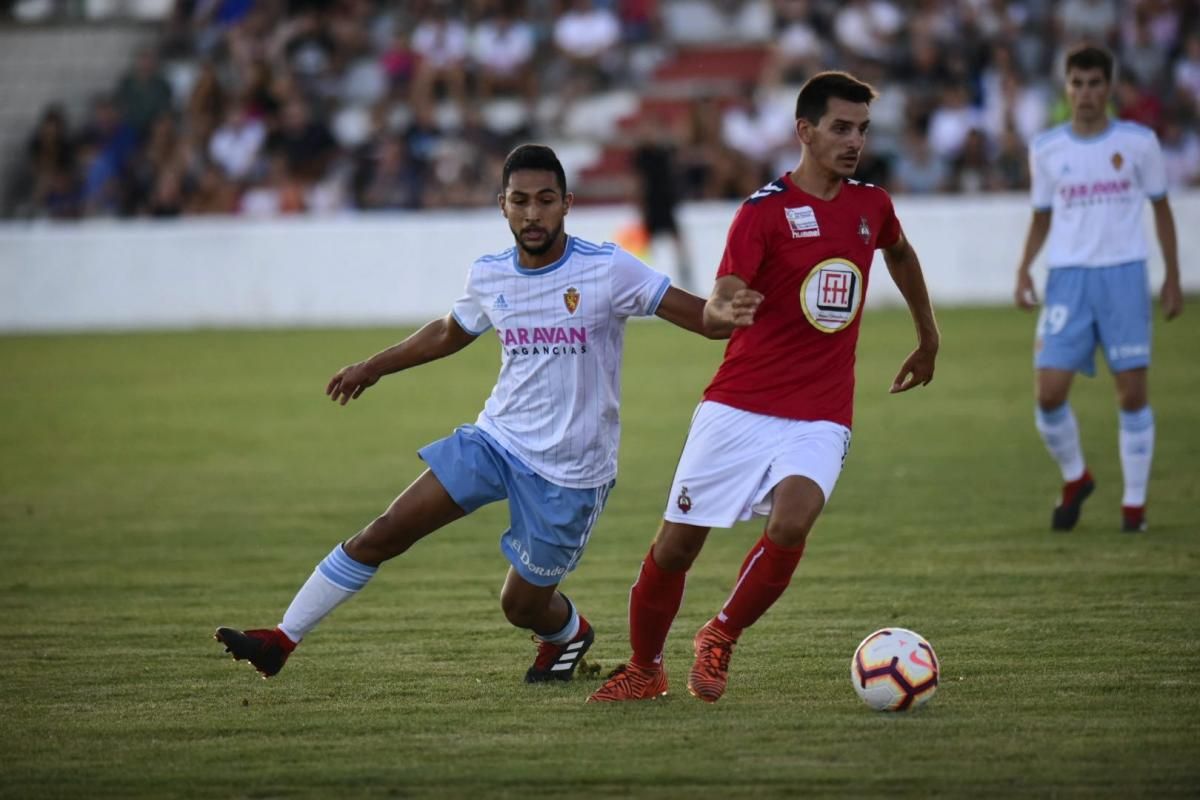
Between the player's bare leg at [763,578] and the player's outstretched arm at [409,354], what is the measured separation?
1339 mm

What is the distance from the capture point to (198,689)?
6.35 meters

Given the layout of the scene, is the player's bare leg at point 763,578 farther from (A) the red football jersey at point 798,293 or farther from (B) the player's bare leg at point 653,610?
(A) the red football jersey at point 798,293

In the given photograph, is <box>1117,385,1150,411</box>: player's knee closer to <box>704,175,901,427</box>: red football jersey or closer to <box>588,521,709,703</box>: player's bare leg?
<box>704,175,901,427</box>: red football jersey

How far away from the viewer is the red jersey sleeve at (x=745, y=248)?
586 cm

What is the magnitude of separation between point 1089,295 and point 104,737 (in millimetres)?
5759

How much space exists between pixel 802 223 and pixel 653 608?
145 cm

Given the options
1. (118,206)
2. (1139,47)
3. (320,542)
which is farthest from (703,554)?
(118,206)

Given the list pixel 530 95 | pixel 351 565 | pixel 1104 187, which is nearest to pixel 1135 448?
pixel 1104 187

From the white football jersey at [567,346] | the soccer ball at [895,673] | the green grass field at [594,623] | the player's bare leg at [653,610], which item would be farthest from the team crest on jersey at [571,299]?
the soccer ball at [895,673]

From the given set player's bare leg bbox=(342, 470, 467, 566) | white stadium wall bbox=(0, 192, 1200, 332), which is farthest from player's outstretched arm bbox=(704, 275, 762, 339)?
white stadium wall bbox=(0, 192, 1200, 332)

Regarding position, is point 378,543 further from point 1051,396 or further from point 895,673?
point 1051,396

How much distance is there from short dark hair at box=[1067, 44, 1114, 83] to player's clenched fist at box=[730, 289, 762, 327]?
4.11m

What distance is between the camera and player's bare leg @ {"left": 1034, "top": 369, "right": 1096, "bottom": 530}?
30.2 feet

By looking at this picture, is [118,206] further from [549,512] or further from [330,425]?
[549,512]
